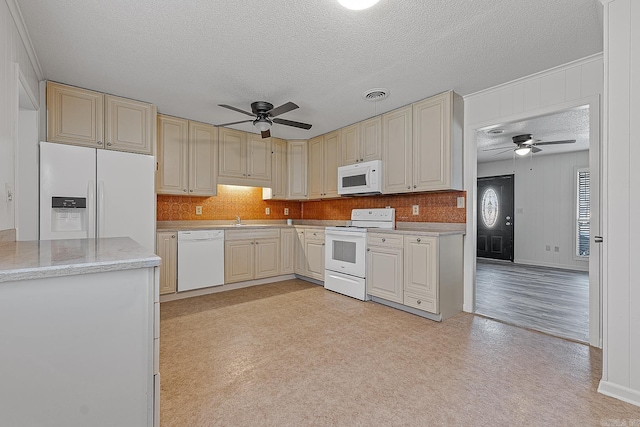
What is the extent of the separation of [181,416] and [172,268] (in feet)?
7.82

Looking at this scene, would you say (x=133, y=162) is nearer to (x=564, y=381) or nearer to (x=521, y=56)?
(x=521, y=56)

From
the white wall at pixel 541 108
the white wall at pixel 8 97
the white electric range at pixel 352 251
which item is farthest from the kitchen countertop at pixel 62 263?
the white wall at pixel 541 108

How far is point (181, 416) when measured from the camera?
1.60m

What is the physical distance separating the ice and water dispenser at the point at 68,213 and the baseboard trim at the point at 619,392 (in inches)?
160

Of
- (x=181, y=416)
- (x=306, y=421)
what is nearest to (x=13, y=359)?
(x=181, y=416)

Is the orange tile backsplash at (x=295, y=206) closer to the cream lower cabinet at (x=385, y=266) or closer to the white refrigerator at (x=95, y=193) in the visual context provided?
the cream lower cabinet at (x=385, y=266)

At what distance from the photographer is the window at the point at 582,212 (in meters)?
5.73

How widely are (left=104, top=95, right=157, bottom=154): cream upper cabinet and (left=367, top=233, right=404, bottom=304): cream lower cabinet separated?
9.07ft

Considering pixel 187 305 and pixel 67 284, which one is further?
pixel 187 305

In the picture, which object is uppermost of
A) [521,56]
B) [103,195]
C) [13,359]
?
[521,56]

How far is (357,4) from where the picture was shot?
1806 millimetres

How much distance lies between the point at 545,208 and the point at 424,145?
14.9 feet

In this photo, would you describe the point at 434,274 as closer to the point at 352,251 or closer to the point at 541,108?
the point at 352,251

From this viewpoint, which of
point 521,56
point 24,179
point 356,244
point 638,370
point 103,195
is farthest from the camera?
point 356,244
